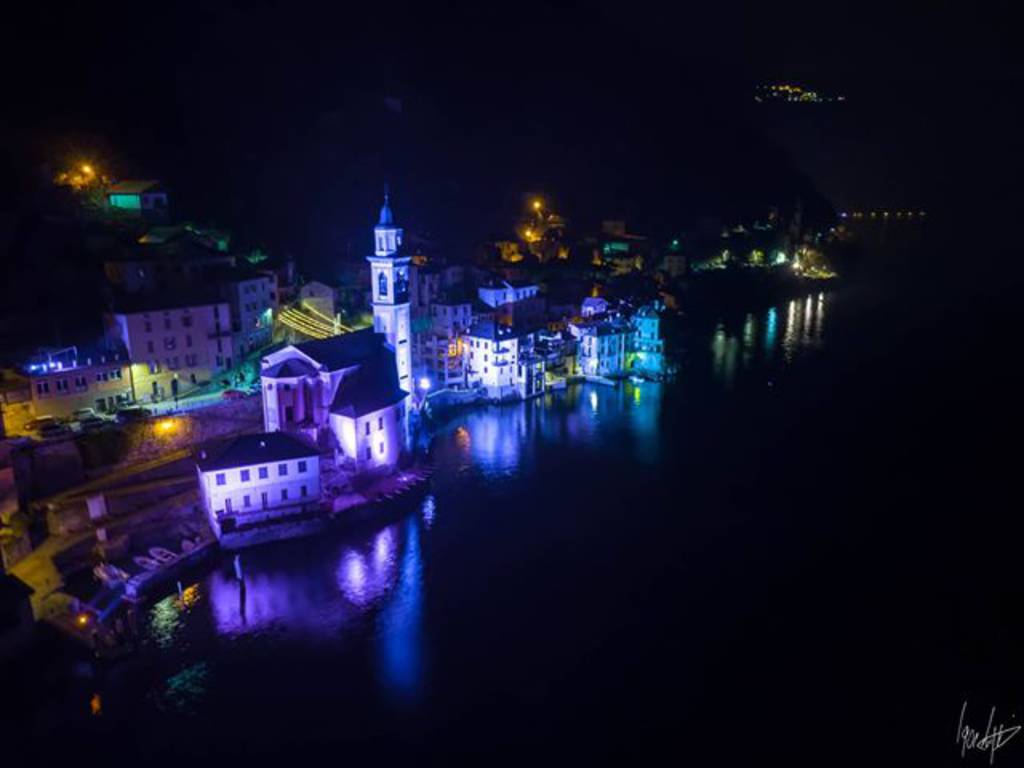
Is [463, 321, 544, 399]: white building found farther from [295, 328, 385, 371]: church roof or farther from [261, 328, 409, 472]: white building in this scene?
[261, 328, 409, 472]: white building

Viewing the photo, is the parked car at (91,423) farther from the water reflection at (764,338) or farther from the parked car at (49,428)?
the water reflection at (764,338)

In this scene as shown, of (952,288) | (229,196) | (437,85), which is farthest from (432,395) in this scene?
(952,288)

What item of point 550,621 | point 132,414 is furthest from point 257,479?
point 550,621

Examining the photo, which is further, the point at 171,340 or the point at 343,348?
the point at 171,340

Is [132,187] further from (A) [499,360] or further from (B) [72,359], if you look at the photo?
(A) [499,360]

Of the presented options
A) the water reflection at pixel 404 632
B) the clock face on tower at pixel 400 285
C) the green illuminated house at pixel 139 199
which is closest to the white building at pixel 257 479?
the water reflection at pixel 404 632

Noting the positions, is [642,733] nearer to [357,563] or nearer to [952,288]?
[357,563]

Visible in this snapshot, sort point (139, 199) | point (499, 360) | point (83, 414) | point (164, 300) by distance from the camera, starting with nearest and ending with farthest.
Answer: point (83, 414)
point (164, 300)
point (139, 199)
point (499, 360)
